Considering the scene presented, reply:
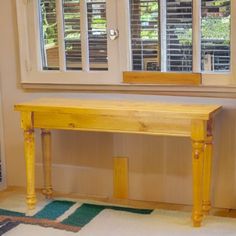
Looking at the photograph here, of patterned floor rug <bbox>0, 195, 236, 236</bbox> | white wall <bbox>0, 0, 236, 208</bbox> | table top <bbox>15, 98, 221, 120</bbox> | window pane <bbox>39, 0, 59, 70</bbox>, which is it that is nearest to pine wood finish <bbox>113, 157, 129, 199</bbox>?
white wall <bbox>0, 0, 236, 208</bbox>

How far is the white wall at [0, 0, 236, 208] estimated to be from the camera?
3150mm

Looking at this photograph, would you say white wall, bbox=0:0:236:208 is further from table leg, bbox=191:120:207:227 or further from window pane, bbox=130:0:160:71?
table leg, bbox=191:120:207:227

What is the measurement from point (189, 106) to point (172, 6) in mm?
661

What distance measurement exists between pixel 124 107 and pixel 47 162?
2.63 feet

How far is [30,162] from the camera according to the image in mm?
3156

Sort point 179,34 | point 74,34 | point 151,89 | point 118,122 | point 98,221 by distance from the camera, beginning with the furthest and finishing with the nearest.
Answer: point 74,34, point 151,89, point 179,34, point 98,221, point 118,122

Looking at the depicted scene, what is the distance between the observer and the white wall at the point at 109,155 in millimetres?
3150

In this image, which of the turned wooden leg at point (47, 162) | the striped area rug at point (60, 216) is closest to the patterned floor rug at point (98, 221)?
the striped area rug at point (60, 216)

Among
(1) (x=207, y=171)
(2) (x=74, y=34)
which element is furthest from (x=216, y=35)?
(2) (x=74, y=34)

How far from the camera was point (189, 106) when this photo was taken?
294 cm

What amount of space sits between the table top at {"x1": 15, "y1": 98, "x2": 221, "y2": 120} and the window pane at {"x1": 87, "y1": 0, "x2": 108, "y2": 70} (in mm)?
273

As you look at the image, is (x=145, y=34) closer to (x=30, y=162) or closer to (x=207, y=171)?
(x=207, y=171)

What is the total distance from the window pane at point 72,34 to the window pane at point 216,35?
848 mm

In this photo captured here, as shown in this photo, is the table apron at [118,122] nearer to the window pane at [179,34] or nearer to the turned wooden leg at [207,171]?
the turned wooden leg at [207,171]
